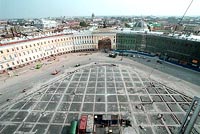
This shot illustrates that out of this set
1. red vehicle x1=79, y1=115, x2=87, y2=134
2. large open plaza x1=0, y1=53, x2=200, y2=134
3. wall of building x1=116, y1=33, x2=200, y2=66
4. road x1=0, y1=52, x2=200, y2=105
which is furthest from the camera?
wall of building x1=116, y1=33, x2=200, y2=66

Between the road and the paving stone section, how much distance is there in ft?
19.4

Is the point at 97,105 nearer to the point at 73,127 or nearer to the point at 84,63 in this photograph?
the point at 73,127

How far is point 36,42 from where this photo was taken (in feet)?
298

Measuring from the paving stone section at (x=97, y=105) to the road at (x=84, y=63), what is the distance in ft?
19.4

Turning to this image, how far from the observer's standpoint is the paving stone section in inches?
1655

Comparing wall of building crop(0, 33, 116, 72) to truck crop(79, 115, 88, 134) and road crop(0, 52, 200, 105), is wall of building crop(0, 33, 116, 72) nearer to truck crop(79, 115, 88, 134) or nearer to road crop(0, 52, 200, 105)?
road crop(0, 52, 200, 105)

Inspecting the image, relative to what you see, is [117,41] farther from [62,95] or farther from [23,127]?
[23,127]

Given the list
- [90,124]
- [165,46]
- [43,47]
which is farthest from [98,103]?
[43,47]

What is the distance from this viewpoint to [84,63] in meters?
89.4

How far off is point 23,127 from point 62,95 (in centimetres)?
1742

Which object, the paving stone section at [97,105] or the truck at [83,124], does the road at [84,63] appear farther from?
the truck at [83,124]

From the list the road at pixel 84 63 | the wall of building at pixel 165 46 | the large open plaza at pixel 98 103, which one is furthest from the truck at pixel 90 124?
the wall of building at pixel 165 46

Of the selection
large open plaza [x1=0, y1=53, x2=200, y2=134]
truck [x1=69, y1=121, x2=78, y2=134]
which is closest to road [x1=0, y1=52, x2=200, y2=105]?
large open plaza [x1=0, y1=53, x2=200, y2=134]

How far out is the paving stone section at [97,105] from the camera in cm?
4203
